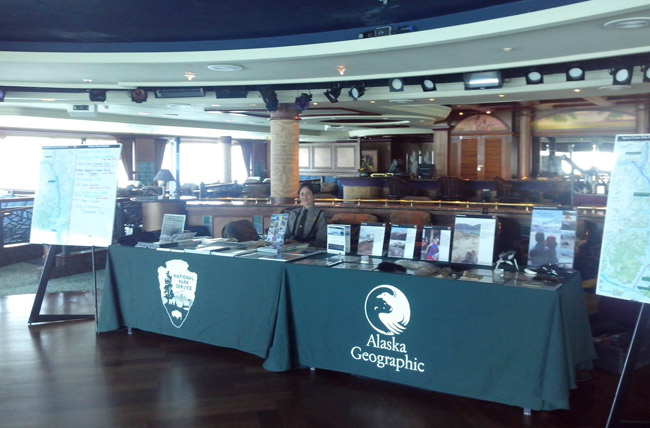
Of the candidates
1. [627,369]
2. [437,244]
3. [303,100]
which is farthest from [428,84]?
[627,369]

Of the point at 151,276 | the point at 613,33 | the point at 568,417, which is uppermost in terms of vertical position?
the point at 613,33

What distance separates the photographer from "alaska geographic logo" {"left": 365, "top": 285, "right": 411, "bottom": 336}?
3.61m

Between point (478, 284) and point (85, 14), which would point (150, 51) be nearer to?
point (85, 14)

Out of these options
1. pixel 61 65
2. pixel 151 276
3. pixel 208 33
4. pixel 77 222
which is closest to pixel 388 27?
pixel 208 33

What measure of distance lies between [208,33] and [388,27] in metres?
2.10

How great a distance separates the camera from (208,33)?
6.09 metres

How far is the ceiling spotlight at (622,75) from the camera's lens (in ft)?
22.9

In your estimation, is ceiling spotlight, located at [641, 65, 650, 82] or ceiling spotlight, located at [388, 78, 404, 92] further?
ceiling spotlight, located at [388, 78, 404, 92]

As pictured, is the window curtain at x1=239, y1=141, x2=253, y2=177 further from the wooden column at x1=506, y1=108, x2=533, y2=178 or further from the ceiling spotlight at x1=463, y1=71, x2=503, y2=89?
the ceiling spotlight at x1=463, y1=71, x2=503, y2=89

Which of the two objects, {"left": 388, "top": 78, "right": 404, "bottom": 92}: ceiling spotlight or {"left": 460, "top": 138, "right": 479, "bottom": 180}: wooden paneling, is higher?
{"left": 388, "top": 78, "right": 404, "bottom": 92}: ceiling spotlight

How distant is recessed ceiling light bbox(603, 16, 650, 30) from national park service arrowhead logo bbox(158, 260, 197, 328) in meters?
4.34

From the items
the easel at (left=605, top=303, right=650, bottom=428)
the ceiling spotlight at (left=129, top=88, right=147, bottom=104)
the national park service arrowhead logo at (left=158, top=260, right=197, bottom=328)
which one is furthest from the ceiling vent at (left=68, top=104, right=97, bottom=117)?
the easel at (left=605, top=303, right=650, bottom=428)

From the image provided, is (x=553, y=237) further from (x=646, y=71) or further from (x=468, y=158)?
(x=468, y=158)

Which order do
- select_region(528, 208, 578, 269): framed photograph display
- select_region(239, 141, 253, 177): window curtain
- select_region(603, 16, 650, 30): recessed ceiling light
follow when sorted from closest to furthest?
select_region(528, 208, 578, 269): framed photograph display, select_region(603, 16, 650, 30): recessed ceiling light, select_region(239, 141, 253, 177): window curtain
